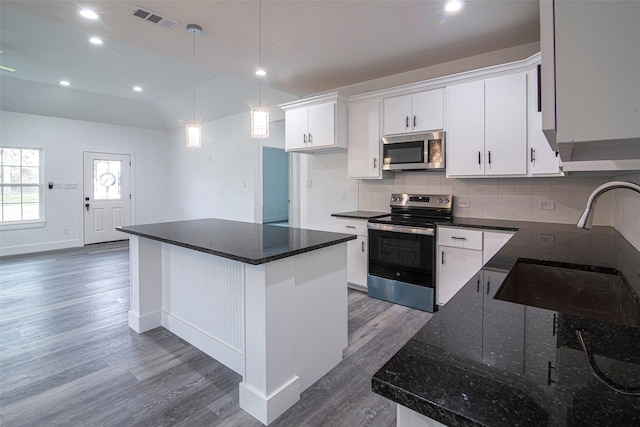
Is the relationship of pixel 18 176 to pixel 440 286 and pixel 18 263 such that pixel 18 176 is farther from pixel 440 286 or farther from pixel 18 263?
pixel 440 286

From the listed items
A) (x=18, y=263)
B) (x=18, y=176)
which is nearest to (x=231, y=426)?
(x=18, y=263)

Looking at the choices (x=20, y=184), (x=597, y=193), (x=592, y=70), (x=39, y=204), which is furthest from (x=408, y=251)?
(x=20, y=184)

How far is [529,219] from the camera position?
3.11 metres

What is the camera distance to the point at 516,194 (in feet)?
10.4

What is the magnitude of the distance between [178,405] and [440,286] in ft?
7.97

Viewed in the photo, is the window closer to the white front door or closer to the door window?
the white front door

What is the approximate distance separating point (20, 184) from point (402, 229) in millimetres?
7195

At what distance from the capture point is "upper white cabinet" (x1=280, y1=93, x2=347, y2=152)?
3.89 meters

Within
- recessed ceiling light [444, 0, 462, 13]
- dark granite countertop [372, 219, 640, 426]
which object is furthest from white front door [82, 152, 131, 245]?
dark granite countertop [372, 219, 640, 426]

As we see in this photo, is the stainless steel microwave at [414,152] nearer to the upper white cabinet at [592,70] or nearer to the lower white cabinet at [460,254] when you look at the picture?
the lower white cabinet at [460,254]

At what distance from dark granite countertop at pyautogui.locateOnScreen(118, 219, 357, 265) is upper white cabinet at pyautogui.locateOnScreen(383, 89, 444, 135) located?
178 centimetres

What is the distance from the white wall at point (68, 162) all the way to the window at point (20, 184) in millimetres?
138

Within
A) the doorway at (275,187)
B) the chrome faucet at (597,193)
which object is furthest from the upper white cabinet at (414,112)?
the doorway at (275,187)

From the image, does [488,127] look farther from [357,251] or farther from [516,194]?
[357,251]
